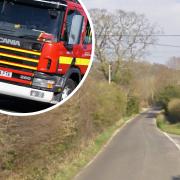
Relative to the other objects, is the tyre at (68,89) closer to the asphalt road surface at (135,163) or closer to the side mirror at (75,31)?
the side mirror at (75,31)

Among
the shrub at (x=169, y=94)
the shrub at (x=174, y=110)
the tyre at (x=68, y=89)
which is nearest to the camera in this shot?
the tyre at (x=68, y=89)

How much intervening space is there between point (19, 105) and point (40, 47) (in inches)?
8.9

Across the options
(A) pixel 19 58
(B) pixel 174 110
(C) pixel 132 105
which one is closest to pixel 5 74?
(A) pixel 19 58

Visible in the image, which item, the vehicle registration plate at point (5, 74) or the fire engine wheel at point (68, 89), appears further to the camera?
the fire engine wheel at point (68, 89)

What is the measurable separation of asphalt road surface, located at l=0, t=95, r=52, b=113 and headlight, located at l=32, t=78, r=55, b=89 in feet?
0.28

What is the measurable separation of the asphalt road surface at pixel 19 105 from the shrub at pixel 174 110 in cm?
5315

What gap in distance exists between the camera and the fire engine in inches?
68.0

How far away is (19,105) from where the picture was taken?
183 centimetres

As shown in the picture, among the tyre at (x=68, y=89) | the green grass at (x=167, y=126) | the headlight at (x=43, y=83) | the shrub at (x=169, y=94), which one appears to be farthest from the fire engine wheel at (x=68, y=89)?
the shrub at (x=169, y=94)

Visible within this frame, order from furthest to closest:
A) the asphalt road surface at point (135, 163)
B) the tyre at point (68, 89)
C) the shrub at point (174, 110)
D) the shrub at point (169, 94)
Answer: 1. the shrub at point (169, 94)
2. the shrub at point (174, 110)
3. the asphalt road surface at point (135, 163)
4. the tyre at point (68, 89)

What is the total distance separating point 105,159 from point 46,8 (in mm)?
20673

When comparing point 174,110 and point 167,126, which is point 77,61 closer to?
point 167,126

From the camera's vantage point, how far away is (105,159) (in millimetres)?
22219

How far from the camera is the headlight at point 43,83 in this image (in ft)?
5.66
